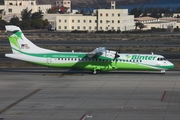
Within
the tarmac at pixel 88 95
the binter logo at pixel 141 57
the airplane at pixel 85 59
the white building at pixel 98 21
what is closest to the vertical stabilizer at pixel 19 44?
the airplane at pixel 85 59

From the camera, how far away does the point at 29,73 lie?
56750 mm

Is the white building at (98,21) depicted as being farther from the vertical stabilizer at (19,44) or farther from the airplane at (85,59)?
the vertical stabilizer at (19,44)

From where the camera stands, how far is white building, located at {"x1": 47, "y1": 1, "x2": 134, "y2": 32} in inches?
5192

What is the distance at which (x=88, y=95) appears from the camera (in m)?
44.0

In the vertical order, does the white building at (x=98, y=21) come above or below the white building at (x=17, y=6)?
below

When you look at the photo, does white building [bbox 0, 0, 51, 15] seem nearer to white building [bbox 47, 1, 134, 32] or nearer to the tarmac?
white building [bbox 47, 1, 134, 32]

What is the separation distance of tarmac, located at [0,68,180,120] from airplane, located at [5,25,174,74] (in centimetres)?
104

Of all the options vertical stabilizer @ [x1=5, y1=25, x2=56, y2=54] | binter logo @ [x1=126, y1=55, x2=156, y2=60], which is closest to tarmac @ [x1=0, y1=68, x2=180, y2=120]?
binter logo @ [x1=126, y1=55, x2=156, y2=60]

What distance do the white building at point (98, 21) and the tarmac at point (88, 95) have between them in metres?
74.1

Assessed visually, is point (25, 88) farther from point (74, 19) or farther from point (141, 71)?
point (74, 19)

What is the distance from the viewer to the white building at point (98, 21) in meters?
132

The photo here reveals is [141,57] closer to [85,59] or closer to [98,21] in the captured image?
[85,59]

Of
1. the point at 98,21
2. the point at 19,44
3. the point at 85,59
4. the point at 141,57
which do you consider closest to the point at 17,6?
the point at 98,21

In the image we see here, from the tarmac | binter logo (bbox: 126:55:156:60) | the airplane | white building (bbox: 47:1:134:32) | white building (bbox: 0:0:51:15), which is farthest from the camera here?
white building (bbox: 0:0:51:15)
